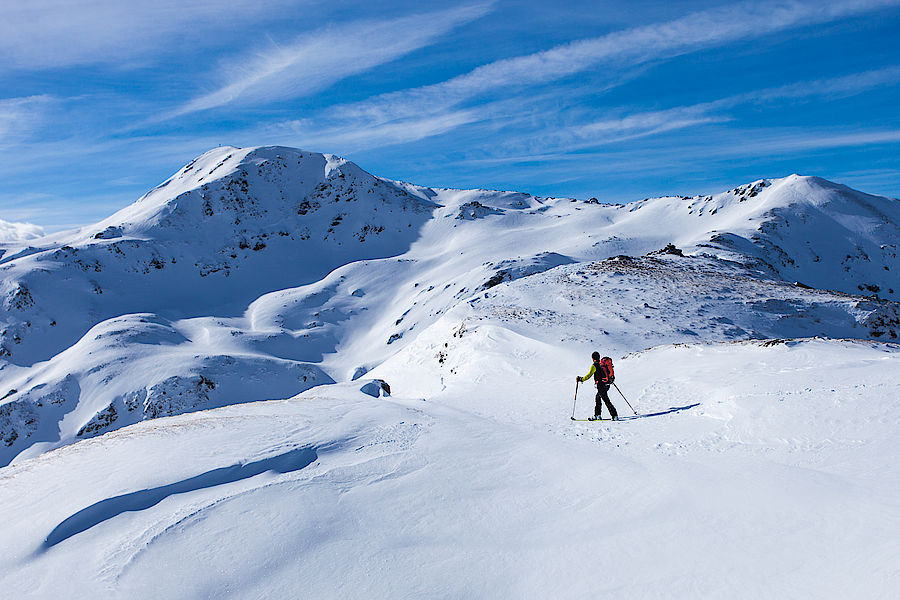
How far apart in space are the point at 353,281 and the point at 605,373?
7196cm

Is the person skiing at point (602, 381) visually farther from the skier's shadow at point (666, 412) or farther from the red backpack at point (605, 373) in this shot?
the skier's shadow at point (666, 412)

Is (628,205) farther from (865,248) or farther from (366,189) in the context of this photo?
(366,189)

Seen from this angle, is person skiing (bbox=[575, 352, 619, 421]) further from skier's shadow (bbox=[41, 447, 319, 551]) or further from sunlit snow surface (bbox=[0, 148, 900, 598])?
skier's shadow (bbox=[41, 447, 319, 551])

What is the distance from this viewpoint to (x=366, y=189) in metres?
115

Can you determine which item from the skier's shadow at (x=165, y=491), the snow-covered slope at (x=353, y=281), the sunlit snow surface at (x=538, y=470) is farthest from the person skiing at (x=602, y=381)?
the snow-covered slope at (x=353, y=281)

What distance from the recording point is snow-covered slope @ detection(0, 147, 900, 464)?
32.0 metres

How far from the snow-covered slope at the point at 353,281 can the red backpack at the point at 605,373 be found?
1040 cm

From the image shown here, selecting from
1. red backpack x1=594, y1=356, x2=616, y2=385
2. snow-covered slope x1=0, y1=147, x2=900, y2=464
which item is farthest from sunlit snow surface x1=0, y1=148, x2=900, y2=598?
red backpack x1=594, y1=356, x2=616, y2=385

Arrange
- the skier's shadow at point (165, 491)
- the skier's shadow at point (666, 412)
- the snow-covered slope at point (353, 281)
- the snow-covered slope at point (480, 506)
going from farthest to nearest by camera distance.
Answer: the snow-covered slope at point (353, 281) < the skier's shadow at point (666, 412) < the skier's shadow at point (165, 491) < the snow-covered slope at point (480, 506)

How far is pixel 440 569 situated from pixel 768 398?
8319 mm

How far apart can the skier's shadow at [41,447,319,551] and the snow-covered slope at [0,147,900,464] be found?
17.0 meters

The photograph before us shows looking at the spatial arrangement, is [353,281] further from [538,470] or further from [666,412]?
[538,470]

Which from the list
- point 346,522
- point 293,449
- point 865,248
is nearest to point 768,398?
point 346,522

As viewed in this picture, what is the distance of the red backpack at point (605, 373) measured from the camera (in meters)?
13.0
